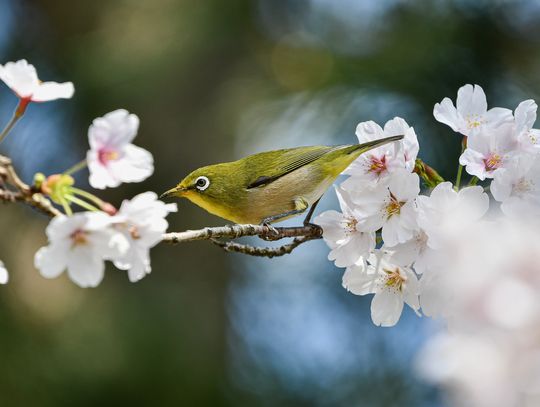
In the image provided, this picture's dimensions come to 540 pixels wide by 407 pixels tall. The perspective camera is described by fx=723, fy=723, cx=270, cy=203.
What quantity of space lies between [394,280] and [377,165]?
0.23 meters

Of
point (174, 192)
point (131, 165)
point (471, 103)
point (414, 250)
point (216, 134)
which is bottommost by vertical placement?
point (131, 165)

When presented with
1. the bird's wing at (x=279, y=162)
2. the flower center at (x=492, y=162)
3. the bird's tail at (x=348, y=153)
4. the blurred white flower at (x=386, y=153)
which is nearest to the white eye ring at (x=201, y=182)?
the bird's wing at (x=279, y=162)

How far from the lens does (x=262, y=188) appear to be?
1.98 metres

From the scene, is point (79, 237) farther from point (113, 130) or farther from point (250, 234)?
→ point (250, 234)

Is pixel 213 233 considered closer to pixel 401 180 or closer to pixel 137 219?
pixel 137 219

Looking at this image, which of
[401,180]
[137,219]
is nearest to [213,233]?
[137,219]

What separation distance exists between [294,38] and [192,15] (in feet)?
2.12

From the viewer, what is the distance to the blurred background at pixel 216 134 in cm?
348

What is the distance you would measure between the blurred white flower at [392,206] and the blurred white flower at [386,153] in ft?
0.12

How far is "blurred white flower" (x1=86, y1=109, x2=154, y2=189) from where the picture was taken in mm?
975

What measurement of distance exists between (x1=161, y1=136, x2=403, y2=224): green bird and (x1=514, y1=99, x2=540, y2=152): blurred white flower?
59cm

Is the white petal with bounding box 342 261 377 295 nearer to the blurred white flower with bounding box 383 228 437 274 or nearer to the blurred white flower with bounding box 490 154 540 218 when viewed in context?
the blurred white flower with bounding box 383 228 437 274

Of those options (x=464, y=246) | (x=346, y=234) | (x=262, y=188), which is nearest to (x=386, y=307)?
(x=346, y=234)

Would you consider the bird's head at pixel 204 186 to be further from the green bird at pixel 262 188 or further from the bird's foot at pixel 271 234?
the bird's foot at pixel 271 234
